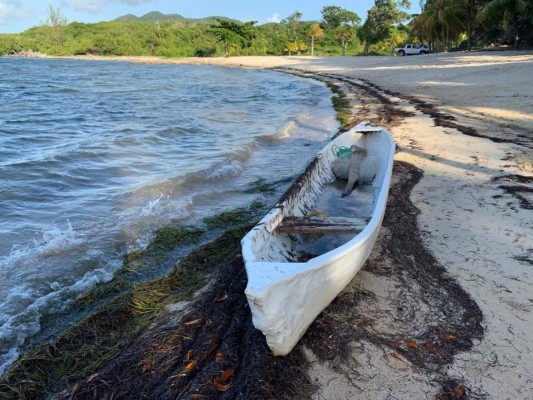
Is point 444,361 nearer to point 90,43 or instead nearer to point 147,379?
point 147,379

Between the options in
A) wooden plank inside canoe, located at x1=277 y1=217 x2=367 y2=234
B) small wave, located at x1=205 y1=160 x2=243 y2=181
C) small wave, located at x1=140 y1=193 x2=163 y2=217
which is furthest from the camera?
small wave, located at x1=205 y1=160 x2=243 y2=181

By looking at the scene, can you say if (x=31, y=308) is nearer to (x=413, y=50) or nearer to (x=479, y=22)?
(x=479, y=22)

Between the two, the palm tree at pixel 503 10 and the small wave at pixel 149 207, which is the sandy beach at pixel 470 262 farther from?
the palm tree at pixel 503 10

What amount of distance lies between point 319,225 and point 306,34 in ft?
249

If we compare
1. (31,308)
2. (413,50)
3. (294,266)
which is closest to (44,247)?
(31,308)

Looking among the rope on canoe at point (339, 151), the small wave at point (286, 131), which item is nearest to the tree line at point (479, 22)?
the small wave at point (286, 131)

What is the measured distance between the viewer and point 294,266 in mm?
2869

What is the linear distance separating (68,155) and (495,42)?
37.1 m

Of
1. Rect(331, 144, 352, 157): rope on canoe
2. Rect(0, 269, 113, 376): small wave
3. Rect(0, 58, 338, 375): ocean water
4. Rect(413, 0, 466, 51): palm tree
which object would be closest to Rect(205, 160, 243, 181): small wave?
Rect(0, 58, 338, 375): ocean water

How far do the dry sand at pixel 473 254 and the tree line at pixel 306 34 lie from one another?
22863 millimetres

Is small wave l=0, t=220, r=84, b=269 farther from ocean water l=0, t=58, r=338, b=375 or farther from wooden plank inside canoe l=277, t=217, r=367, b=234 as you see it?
wooden plank inside canoe l=277, t=217, r=367, b=234

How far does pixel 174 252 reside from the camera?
548 centimetres

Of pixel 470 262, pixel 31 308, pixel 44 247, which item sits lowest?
pixel 31 308

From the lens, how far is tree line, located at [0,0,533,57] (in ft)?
108
